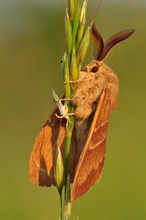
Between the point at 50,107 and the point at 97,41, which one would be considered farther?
the point at 50,107

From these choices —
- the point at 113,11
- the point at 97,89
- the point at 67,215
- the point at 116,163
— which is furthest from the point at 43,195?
the point at 113,11

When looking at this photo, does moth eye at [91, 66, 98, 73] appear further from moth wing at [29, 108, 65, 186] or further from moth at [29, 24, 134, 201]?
moth wing at [29, 108, 65, 186]

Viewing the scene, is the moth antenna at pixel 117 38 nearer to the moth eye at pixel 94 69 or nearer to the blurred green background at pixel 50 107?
the moth eye at pixel 94 69

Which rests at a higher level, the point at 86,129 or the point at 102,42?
the point at 102,42

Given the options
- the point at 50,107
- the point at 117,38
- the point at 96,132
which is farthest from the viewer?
the point at 50,107

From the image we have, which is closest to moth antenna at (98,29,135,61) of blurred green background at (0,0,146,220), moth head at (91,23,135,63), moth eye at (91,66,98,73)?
moth head at (91,23,135,63)

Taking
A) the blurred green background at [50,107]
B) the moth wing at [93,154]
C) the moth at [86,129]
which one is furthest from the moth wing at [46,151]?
the blurred green background at [50,107]

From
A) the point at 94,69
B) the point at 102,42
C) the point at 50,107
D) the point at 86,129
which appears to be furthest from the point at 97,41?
the point at 50,107

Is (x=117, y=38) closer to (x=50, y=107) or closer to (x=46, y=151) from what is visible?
(x=46, y=151)
